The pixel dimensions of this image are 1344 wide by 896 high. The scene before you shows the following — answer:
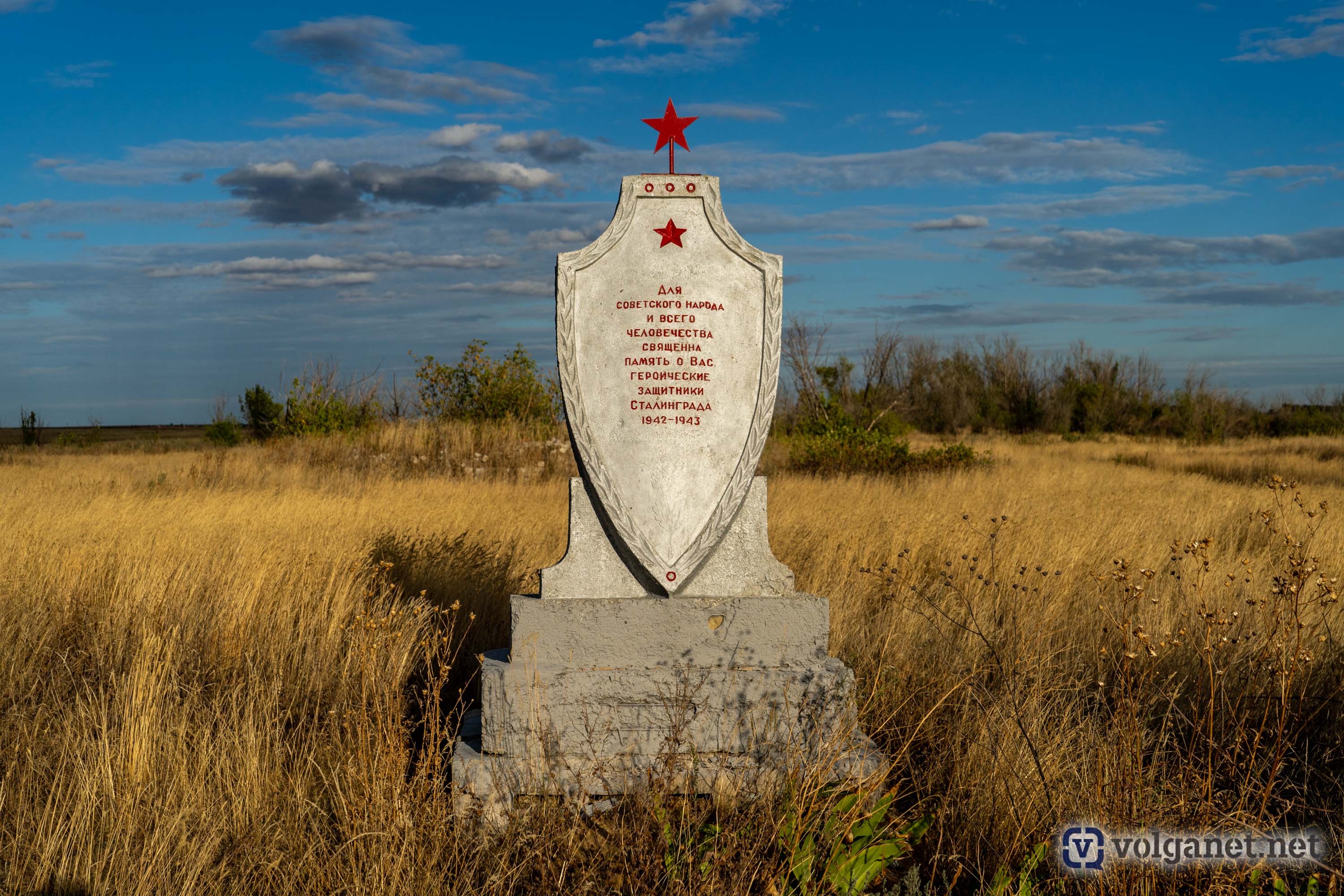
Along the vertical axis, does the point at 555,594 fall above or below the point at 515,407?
below

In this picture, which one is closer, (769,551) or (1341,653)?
(769,551)

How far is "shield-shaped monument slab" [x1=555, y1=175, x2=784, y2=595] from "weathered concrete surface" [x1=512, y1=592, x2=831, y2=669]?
0.58 feet

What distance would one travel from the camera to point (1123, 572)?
10.4ft

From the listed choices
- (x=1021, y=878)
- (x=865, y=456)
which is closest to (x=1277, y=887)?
(x=1021, y=878)

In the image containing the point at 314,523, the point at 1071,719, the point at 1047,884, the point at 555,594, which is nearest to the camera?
the point at 1047,884

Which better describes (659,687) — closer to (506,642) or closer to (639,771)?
(639,771)

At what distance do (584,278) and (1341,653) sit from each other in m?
5.01

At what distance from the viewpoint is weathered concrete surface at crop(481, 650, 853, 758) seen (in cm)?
374

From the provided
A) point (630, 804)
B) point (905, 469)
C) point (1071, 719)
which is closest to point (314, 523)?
point (630, 804)

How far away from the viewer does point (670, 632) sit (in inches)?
153

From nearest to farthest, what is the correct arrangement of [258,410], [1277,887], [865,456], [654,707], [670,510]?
[1277,887], [654,707], [670,510], [865,456], [258,410]

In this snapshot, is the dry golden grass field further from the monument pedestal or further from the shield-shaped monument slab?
the shield-shaped monument slab

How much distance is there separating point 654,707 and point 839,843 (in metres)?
1.02

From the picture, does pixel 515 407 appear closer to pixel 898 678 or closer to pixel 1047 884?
pixel 898 678
